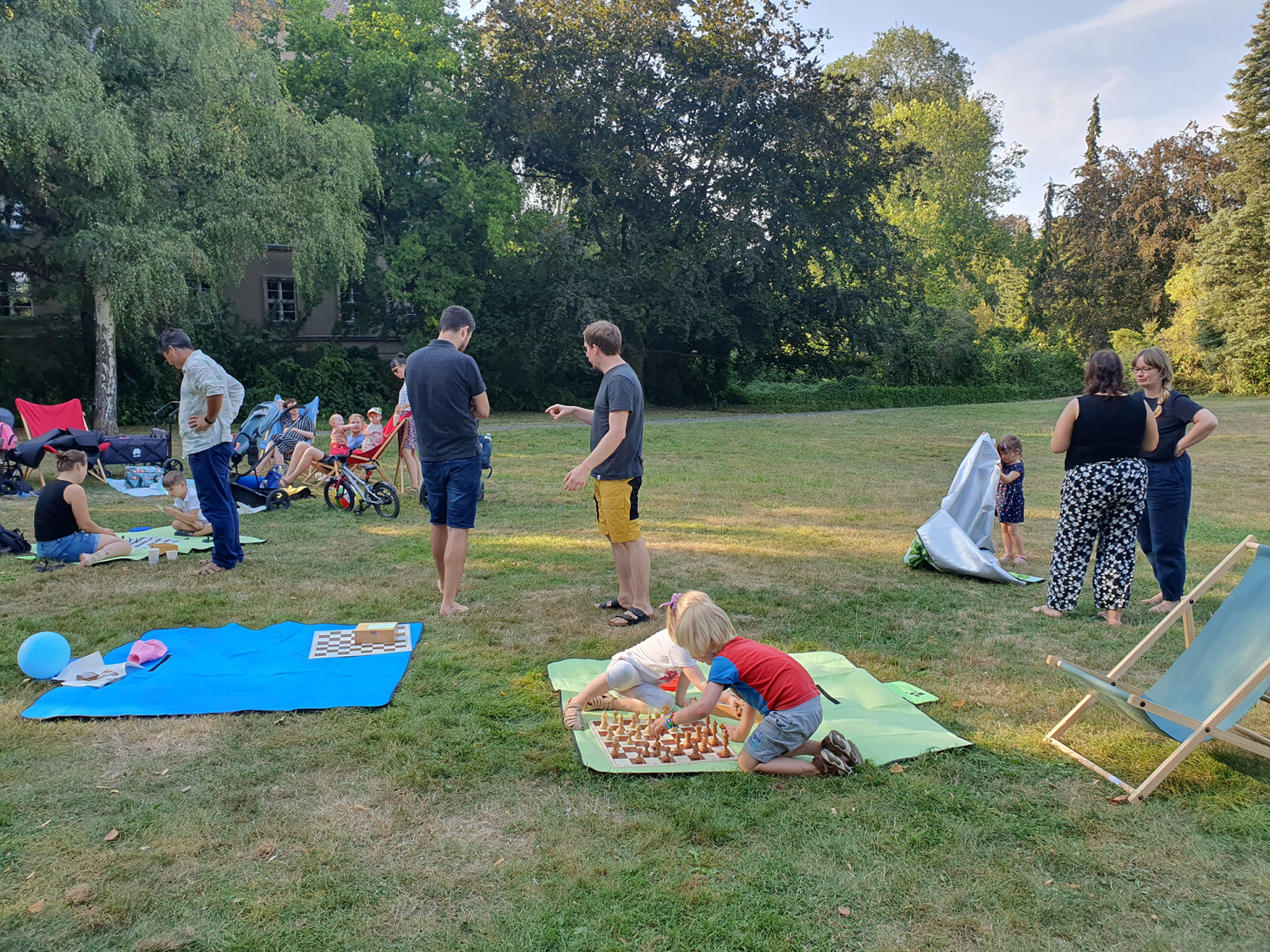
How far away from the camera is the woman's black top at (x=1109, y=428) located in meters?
5.74

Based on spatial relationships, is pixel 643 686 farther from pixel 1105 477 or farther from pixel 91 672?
pixel 1105 477

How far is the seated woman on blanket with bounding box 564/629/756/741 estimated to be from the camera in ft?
13.7

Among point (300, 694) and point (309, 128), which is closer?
point (300, 694)

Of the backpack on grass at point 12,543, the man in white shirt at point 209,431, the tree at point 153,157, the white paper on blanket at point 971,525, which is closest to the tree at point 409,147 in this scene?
the tree at point 153,157

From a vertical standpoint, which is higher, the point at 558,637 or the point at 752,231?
the point at 752,231

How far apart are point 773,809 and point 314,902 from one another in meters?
1.70

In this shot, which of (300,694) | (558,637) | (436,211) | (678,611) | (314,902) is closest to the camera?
(314,902)

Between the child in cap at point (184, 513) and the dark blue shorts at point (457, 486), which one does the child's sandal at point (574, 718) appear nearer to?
the dark blue shorts at point (457, 486)

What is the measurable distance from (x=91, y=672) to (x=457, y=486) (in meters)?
2.32

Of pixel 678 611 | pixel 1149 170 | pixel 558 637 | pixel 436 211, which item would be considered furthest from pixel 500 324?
pixel 1149 170

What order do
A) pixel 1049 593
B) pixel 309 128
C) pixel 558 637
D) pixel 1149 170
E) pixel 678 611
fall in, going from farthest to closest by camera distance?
pixel 1149 170 < pixel 309 128 < pixel 1049 593 < pixel 558 637 < pixel 678 611

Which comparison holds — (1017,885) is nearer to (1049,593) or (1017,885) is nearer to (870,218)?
(1049,593)

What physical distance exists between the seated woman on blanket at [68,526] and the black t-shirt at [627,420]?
4.52 m

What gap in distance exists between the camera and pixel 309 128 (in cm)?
1888
